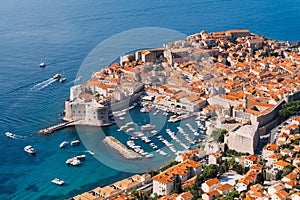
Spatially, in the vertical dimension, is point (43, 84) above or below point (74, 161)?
above

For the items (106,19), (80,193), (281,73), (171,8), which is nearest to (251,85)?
(281,73)

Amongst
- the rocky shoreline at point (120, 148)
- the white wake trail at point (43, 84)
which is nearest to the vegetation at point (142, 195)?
the rocky shoreline at point (120, 148)

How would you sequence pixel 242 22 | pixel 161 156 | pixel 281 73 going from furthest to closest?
pixel 242 22 → pixel 281 73 → pixel 161 156

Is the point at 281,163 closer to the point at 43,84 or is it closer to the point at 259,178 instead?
the point at 259,178

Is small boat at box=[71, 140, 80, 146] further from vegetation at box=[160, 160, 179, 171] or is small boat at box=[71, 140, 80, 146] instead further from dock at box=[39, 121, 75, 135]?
vegetation at box=[160, 160, 179, 171]

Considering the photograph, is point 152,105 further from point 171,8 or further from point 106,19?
point 171,8

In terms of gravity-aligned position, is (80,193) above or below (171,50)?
below

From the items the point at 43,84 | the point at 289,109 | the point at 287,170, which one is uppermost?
the point at 289,109

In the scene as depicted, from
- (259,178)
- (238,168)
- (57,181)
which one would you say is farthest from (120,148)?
(259,178)
